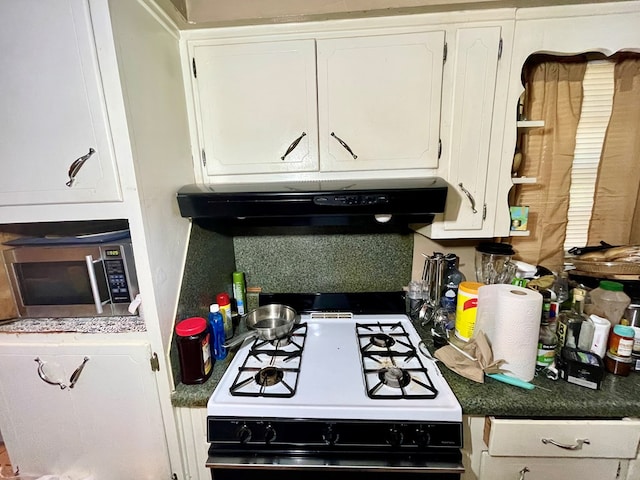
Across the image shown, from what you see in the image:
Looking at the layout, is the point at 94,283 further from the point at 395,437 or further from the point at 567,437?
the point at 567,437

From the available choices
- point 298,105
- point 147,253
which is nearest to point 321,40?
point 298,105

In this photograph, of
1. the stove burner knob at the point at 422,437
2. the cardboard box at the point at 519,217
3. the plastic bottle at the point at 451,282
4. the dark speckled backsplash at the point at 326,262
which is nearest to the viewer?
the stove burner knob at the point at 422,437

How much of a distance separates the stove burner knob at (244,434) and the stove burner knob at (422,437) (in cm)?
49

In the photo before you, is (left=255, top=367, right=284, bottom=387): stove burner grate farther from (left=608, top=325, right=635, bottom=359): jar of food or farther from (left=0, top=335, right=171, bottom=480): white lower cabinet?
(left=608, top=325, right=635, bottom=359): jar of food

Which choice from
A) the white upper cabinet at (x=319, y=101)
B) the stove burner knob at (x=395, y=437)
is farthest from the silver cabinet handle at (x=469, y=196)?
the stove burner knob at (x=395, y=437)

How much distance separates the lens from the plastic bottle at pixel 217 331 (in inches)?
43.3

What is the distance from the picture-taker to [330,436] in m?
0.85

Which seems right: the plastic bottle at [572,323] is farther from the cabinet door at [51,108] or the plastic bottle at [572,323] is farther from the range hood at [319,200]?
the cabinet door at [51,108]

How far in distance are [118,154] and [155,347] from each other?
569 millimetres

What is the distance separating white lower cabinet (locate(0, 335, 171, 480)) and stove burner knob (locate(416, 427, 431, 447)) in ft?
2.63

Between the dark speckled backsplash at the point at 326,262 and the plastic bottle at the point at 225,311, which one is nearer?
the plastic bottle at the point at 225,311

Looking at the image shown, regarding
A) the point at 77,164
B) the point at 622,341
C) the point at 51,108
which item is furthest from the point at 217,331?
the point at 622,341

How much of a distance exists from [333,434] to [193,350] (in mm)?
501

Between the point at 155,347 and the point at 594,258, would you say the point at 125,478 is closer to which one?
the point at 155,347
